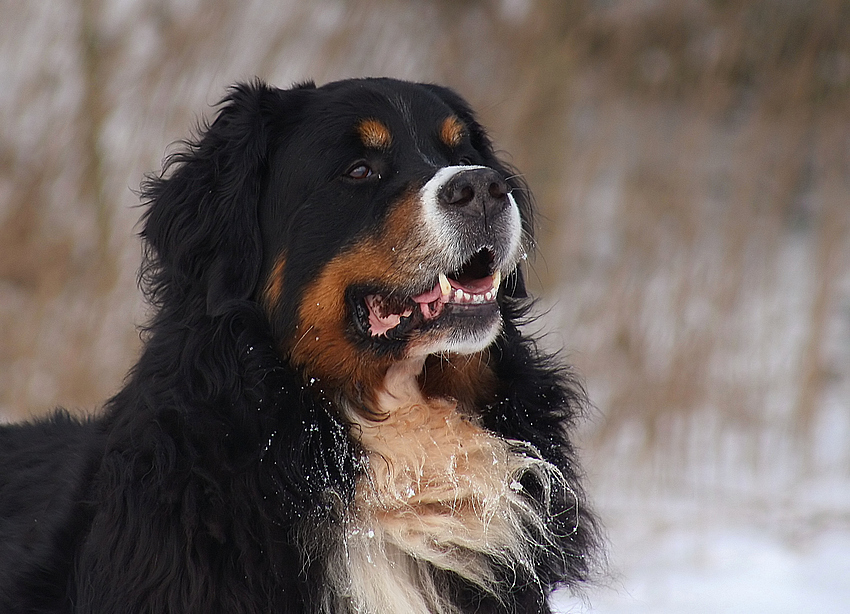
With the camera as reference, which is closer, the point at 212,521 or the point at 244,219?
the point at 212,521

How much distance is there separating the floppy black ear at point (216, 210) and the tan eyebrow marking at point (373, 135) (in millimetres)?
323

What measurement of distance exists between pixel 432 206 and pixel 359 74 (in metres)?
4.71

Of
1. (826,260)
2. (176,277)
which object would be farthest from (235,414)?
(826,260)

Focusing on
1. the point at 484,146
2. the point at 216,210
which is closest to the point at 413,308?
the point at 216,210

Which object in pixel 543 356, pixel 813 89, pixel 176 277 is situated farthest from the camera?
pixel 813 89

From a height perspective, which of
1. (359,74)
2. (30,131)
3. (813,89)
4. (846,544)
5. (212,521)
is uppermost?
(813,89)

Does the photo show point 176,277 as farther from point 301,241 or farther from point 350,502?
point 350,502

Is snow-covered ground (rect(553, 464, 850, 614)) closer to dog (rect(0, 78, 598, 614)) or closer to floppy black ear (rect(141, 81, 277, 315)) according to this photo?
dog (rect(0, 78, 598, 614))

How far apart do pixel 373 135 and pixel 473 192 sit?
46 cm

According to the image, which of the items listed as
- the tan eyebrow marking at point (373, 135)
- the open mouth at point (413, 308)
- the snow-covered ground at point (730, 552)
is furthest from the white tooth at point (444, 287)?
the snow-covered ground at point (730, 552)

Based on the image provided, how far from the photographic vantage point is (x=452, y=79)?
285 inches

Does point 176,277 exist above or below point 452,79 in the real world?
below

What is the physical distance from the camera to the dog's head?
9.06 feet

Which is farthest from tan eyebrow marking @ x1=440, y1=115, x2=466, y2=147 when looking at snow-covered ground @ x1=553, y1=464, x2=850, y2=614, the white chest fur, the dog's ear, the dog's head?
snow-covered ground @ x1=553, y1=464, x2=850, y2=614
